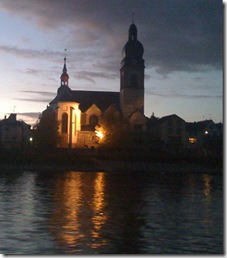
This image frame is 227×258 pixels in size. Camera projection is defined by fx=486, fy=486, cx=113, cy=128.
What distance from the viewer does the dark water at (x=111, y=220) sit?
5.01 meters

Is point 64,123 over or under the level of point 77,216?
over

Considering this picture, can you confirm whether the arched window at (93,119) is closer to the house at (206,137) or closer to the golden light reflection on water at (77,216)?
the house at (206,137)

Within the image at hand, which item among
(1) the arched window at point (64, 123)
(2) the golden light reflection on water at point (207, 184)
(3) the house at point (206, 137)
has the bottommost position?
(2) the golden light reflection on water at point (207, 184)

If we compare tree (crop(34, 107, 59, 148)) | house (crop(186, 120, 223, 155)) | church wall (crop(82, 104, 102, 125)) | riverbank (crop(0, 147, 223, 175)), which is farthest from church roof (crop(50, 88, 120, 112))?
house (crop(186, 120, 223, 155))

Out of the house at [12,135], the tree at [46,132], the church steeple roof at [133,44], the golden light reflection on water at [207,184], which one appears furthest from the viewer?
the tree at [46,132]

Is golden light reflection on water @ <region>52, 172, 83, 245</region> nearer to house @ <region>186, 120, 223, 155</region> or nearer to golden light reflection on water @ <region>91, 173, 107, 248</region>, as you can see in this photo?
golden light reflection on water @ <region>91, 173, 107, 248</region>

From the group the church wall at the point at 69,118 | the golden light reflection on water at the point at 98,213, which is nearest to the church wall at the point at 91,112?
the church wall at the point at 69,118

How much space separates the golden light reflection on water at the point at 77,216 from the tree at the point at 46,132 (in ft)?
30.5

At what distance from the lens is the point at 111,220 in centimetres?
682

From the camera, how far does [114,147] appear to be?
2200cm

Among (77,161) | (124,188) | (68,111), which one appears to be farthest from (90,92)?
(124,188)

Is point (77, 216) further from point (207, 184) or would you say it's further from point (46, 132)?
point (46, 132)

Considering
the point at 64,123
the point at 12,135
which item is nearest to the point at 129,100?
the point at 64,123

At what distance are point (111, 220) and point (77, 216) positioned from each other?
59cm
